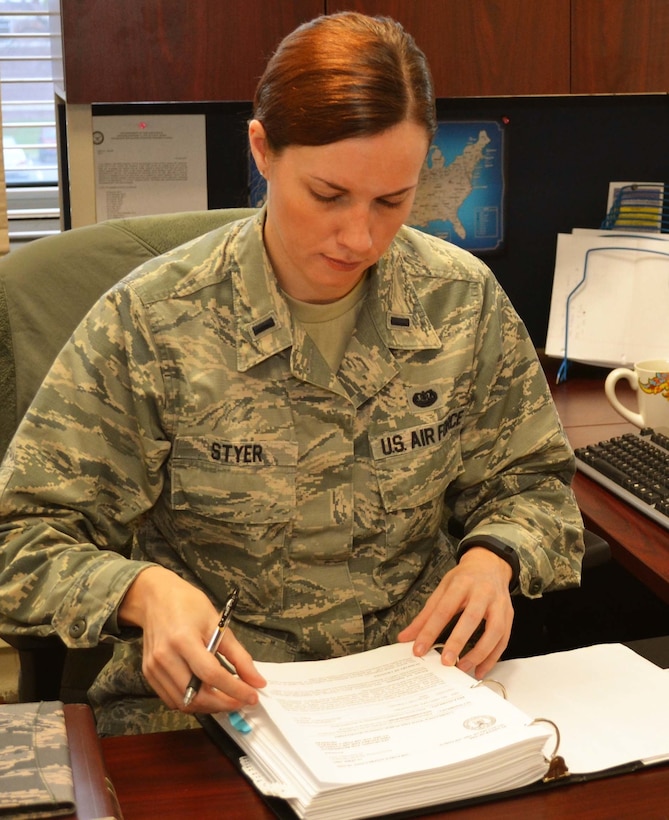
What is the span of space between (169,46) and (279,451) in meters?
0.81

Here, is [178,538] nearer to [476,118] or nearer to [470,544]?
[470,544]

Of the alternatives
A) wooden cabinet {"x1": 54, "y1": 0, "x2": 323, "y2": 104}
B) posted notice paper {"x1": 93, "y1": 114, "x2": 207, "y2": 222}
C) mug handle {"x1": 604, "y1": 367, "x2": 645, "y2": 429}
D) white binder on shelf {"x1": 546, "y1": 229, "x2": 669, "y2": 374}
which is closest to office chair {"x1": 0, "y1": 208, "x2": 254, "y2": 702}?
wooden cabinet {"x1": 54, "y1": 0, "x2": 323, "y2": 104}

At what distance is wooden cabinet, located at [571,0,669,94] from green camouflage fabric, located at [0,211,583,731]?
2.44 ft

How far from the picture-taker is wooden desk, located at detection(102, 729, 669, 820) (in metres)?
0.85

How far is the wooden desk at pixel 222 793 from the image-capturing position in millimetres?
852

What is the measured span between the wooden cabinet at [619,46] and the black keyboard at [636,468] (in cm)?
63

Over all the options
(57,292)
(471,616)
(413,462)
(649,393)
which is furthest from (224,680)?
(649,393)

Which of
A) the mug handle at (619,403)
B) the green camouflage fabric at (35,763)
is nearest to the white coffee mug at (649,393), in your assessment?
the mug handle at (619,403)

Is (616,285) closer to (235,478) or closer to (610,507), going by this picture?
(610,507)

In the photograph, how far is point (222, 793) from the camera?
2.89 ft

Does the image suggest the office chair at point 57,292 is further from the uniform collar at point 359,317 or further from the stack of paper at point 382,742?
the stack of paper at point 382,742

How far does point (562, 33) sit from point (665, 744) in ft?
4.26

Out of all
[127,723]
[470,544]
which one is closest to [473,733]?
[470,544]

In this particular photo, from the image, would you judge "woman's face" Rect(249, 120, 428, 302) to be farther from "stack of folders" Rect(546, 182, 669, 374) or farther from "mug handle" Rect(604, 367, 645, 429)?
"stack of folders" Rect(546, 182, 669, 374)
